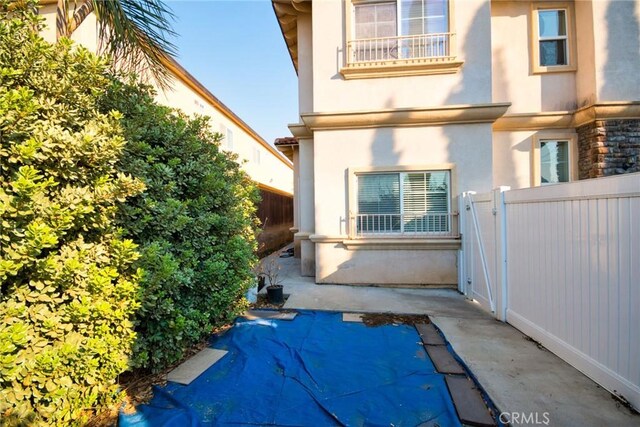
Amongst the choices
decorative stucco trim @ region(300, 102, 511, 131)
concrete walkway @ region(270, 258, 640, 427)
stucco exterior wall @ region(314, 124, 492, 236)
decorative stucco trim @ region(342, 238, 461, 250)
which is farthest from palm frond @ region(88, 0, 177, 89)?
decorative stucco trim @ region(342, 238, 461, 250)

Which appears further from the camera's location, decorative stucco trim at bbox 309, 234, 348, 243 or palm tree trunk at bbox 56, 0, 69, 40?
decorative stucco trim at bbox 309, 234, 348, 243

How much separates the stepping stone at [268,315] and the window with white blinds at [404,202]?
265cm

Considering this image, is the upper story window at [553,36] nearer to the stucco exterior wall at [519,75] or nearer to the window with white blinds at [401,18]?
the stucco exterior wall at [519,75]

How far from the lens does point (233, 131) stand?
13336 millimetres

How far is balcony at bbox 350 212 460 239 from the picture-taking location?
602 centimetres

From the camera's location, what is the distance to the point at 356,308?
4.86 meters

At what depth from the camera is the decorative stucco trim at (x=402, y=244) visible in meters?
5.94

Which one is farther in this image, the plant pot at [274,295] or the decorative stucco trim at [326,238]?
the decorative stucco trim at [326,238]

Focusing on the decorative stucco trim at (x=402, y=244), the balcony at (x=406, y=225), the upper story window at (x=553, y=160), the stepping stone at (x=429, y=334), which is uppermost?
the upper story window at (x=553, y=160)

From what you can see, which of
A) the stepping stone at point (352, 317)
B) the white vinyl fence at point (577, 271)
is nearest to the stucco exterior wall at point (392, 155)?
the white vinyl fence at point (577, 271)

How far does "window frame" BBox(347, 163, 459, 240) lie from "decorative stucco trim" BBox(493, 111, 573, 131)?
6.66ft

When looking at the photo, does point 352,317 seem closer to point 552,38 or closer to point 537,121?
point 537,121

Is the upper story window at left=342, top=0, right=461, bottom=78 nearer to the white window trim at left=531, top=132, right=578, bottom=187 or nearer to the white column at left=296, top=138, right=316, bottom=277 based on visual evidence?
the white column at left=296, top=138, right=316, bottom=277

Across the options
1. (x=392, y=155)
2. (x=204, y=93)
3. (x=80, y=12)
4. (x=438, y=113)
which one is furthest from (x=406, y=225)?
(x=204, y=93)
